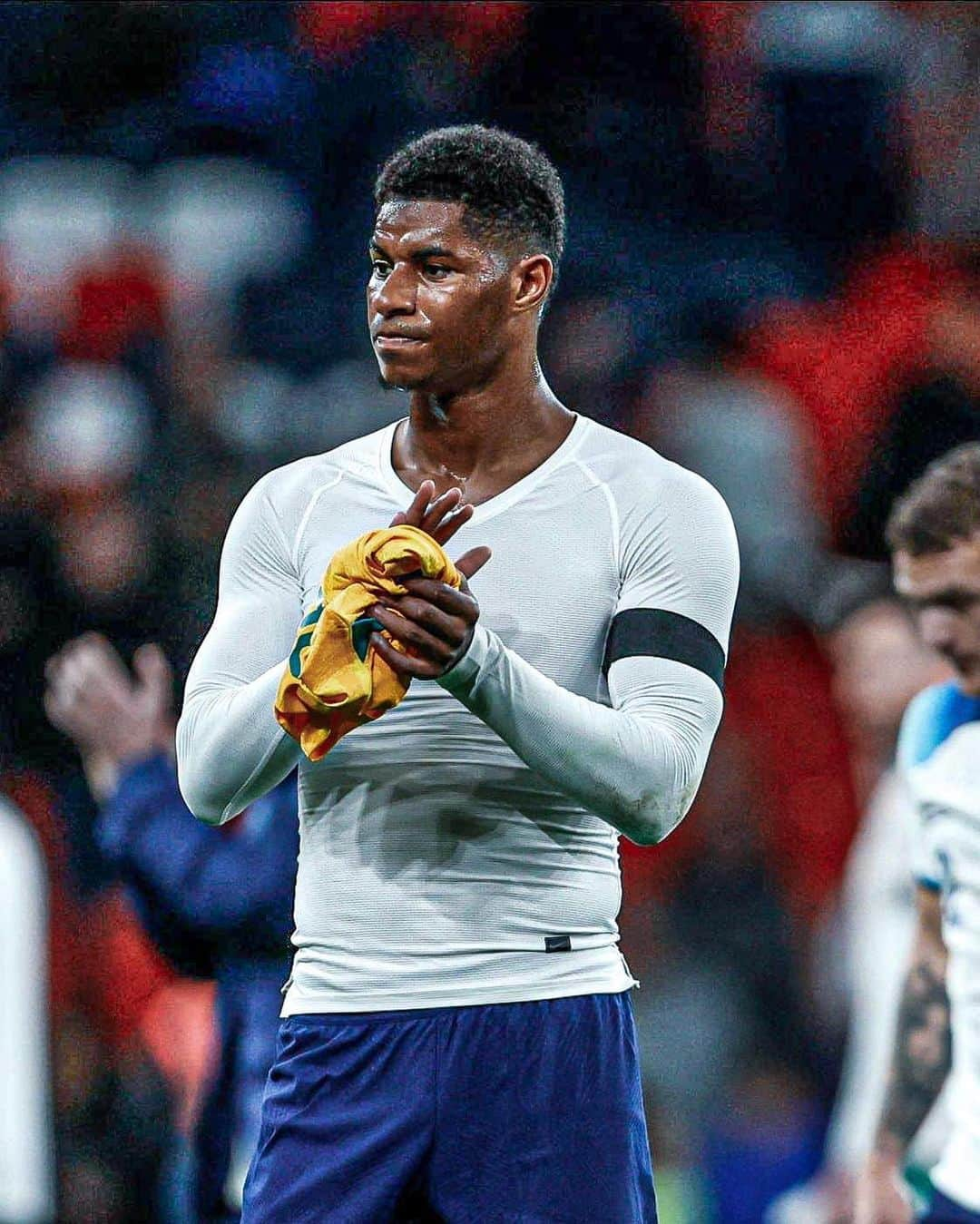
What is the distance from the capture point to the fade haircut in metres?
2.96

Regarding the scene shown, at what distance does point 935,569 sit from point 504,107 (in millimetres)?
1184

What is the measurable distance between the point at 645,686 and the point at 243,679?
339 millimetres

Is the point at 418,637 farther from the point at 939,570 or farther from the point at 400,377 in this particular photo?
the point at 939,570

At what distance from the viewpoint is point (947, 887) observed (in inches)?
107

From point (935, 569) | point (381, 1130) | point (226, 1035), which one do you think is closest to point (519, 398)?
point (381, 1130)

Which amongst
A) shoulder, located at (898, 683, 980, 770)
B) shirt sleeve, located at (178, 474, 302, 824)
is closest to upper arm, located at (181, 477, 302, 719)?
shirt sleeve, located at (178, 474, 302, 824)

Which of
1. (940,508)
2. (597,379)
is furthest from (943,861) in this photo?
(597,379)

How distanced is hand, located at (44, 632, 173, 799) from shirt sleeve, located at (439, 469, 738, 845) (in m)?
1.60

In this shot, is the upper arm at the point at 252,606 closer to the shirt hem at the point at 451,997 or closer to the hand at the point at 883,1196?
the shirt hem at the point at 451,997

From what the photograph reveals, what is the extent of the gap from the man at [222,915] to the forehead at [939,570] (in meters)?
1.16

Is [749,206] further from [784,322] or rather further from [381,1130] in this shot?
[381,1130]

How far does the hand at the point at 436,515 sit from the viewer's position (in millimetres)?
1291

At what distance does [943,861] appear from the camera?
8.96 feet

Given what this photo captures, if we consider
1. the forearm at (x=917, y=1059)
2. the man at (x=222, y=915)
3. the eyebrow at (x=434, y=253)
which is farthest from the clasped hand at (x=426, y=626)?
the forearm at (x=917, y=1059)
